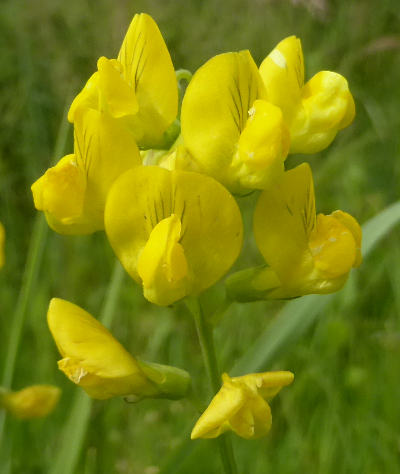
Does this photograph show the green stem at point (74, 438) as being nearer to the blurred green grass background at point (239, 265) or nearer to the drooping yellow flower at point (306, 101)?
the blurred green grass background at point (239, 265)

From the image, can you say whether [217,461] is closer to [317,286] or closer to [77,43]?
[317,286]

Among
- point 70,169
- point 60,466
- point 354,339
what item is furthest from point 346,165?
point 70,169

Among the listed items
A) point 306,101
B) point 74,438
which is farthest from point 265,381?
point 74,438

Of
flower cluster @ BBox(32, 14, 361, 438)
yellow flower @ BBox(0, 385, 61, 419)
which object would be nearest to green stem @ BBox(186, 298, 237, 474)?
flower cluster @ BBox(32, 14, 361, 438)

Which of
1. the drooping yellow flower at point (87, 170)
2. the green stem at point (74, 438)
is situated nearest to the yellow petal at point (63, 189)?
the drooping yellow flower at point (87, 170)

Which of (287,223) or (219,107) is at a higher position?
(219,107)

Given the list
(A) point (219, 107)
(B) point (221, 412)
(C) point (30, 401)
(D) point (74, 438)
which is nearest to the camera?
(B) point (221, 412)

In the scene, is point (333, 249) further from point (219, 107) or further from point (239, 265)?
point (239, 265)
